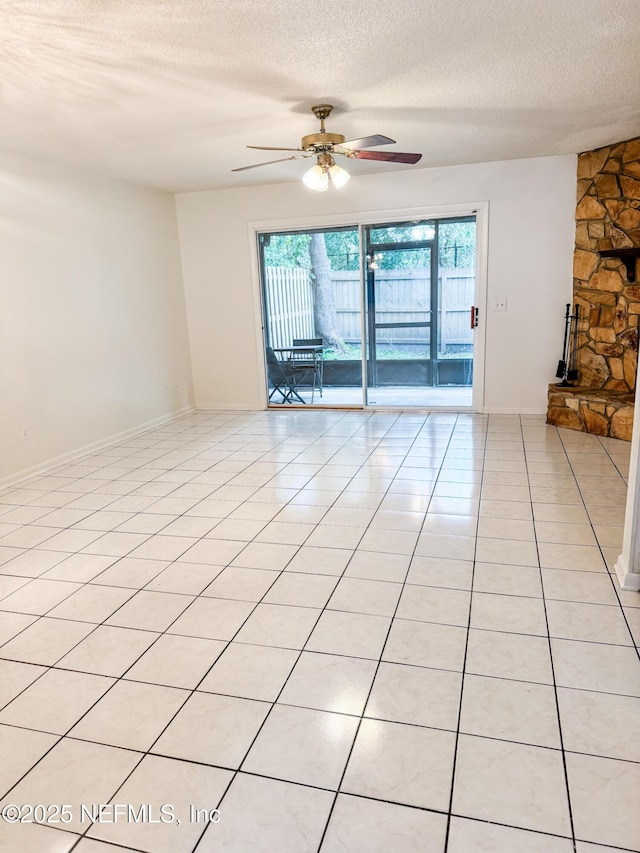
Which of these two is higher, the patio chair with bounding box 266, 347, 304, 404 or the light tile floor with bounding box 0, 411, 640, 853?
the patio chair with bounding box 266, 347, 304, 404

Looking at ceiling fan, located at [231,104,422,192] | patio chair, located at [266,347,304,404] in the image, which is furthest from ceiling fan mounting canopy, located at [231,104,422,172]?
patio chair, located at [266,347,304,404]

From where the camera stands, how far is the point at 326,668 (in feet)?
6.15

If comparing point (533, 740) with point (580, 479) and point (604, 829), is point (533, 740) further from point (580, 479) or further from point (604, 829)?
point (580, 479)

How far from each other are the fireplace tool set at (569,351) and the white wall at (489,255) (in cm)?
10

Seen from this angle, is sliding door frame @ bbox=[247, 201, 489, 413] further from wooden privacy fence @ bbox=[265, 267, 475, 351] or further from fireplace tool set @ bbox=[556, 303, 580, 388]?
fireplace tool set @ bbox=[556, 303, 580, 388]

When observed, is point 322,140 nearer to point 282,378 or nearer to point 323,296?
point 323,296

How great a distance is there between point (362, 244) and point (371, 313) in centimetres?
71

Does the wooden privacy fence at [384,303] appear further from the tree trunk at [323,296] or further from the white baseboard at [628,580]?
the white baseboard at [628,580]

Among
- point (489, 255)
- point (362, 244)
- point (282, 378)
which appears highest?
point (362, 244)

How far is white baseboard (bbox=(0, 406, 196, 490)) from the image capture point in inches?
160

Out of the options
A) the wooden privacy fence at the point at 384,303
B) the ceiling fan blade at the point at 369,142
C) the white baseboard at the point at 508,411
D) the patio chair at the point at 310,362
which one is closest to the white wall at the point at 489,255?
the white baseboard at the point at 508,411

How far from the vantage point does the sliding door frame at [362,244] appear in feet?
17.4

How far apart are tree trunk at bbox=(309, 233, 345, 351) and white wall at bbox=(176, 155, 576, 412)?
36cm

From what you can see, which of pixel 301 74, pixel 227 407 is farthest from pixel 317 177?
pixel 227 407
